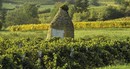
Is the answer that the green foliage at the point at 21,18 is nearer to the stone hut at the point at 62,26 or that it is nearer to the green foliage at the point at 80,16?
the green foliage at the point at 80,16

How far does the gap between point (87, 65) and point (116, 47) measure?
3.90 m

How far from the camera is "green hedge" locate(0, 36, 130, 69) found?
19203 mm

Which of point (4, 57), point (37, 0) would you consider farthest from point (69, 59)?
point (37, 0)

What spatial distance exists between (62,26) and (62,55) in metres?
16.9

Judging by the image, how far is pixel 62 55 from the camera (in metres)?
21.0

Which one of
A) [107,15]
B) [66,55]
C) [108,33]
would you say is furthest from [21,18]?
[66,55]

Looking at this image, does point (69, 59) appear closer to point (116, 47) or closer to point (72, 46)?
point (72, 46)

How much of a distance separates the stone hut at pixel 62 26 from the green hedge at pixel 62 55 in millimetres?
12118

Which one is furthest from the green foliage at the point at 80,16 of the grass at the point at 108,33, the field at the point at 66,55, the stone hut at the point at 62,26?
the field at the point at 66,55

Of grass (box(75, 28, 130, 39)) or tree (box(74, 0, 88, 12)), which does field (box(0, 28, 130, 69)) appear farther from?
tree (box(74, 0, 88, 12))

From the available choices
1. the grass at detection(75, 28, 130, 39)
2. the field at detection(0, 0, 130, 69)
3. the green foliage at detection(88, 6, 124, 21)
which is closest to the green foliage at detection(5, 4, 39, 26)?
the green foliage at detection(88, 6, 124, 21)

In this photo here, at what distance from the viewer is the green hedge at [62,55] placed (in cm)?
1920

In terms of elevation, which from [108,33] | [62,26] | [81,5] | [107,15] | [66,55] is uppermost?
[66,55]

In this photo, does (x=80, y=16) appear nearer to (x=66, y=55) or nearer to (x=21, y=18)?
(x=21, y=18)
